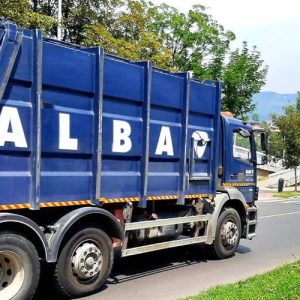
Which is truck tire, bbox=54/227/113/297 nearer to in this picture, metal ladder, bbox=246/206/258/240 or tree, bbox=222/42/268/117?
metal ladder, bbox=246/206/258/240

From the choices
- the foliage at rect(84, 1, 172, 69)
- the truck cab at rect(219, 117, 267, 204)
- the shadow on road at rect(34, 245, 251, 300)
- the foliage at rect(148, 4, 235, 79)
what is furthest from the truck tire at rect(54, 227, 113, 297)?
the foliage at rect(148, 4, 235, 79)

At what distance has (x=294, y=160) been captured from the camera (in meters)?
33.9

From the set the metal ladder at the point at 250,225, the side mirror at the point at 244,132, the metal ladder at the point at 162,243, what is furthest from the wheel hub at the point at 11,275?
the side mirror at the point at 244,132

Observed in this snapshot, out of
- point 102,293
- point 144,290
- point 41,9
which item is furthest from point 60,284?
point 41,9

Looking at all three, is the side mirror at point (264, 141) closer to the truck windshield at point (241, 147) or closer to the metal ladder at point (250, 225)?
the truck windshield at point (241, 147)

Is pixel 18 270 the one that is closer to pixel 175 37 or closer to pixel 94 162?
pixel 94 162

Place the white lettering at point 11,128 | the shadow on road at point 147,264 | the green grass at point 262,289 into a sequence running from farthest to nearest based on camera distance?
1. the shadow on road at point 147,264
2. the green grass at point 262,289
3. the white lettering at point 11,128

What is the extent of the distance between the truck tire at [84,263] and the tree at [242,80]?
20397 millimetres

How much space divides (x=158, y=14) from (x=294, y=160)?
14.1m

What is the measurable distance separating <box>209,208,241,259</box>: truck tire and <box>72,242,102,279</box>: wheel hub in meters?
3.12

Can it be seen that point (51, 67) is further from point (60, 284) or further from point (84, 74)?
point (60, 284)

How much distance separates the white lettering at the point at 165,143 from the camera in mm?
7645

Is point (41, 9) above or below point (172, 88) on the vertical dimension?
above

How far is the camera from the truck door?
31.3 ft
